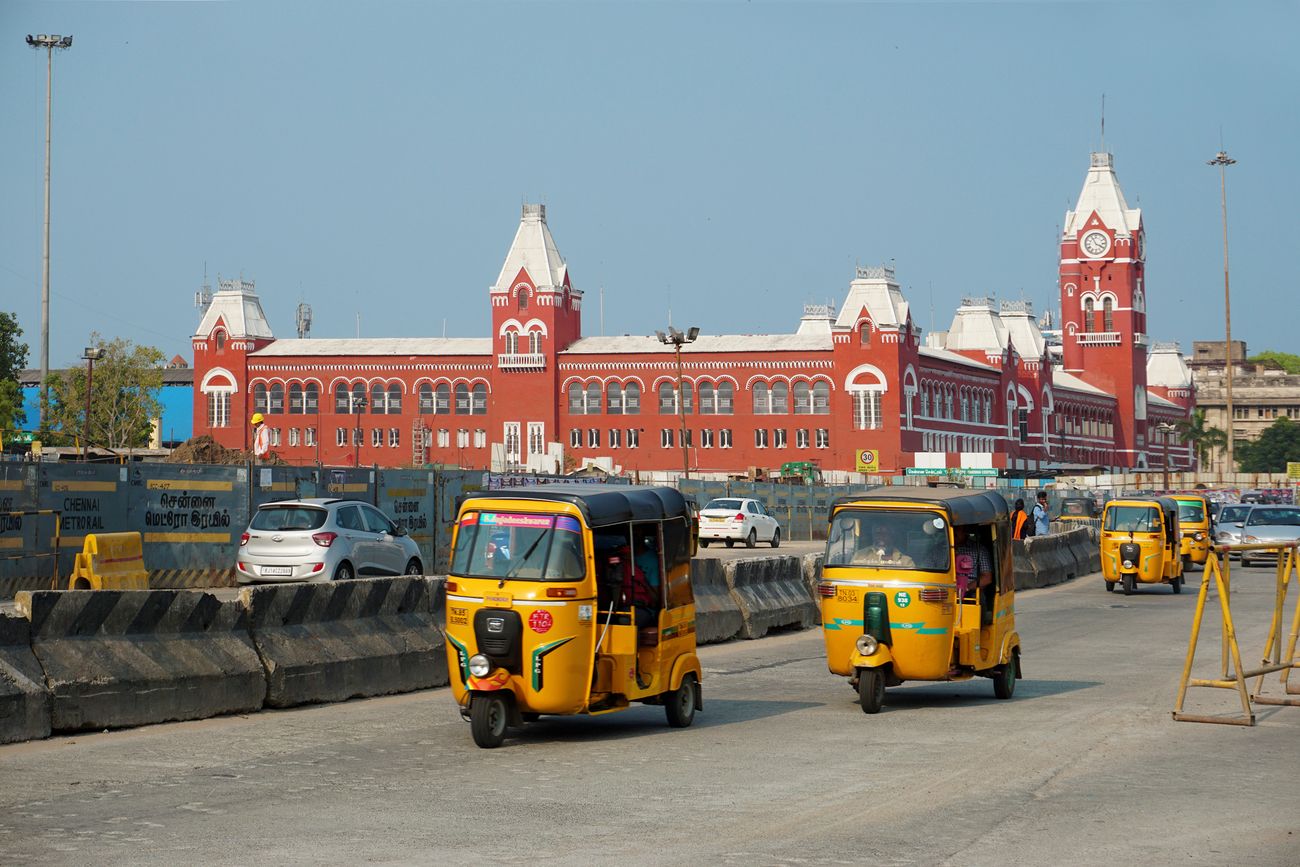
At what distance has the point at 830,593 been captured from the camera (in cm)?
1545

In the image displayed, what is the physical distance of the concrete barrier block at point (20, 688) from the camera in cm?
1234

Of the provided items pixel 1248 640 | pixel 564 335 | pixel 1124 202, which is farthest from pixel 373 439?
pixel 1248 640

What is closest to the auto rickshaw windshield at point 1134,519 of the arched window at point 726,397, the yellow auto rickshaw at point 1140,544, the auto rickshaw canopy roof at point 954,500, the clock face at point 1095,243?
the yellow auto rickshaw at point 1140,544

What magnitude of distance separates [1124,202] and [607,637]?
13262 cm

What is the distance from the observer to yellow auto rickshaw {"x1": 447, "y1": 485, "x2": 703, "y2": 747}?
41.5ft

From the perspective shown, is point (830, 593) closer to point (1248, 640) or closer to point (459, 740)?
point (459, 740)

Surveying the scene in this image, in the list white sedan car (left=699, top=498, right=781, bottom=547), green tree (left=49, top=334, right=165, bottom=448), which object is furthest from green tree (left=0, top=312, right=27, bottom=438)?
white sedan car (left=699, top=498, right=781, bottom=547)

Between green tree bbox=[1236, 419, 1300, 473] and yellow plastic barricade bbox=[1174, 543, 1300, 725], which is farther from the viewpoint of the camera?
green tree bbox=[1236, 419, 1300, 473]

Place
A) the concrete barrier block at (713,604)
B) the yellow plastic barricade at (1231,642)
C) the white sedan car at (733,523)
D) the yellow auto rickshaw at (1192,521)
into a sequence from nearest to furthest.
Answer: the yellow plastic barricade at (1231,642) < the concrete barrier block at (713,604) < the yellow auto rickshaw at (1192,521) < the white sedan car at (733,523)

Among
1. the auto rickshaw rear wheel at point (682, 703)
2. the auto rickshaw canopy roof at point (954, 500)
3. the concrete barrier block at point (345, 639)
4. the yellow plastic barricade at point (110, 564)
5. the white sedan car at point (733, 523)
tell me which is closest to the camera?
the auto rickshaw rear wheel at point (682, 703)

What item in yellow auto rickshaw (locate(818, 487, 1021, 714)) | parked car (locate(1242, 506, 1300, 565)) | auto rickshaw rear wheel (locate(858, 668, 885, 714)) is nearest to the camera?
auto rickshaw rear wheel (locate(858, 668, 885, 714))

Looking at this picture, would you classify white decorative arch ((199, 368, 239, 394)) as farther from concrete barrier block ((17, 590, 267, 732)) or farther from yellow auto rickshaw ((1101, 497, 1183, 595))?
concrete barrier block ((17, 590, 267, 732))

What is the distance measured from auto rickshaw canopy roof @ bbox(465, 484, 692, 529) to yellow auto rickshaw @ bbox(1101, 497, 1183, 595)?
22.1 meters

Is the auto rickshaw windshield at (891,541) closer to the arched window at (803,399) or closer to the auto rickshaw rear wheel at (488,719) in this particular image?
the auto rickshaw rear wheel at (488,719)
